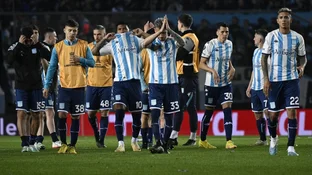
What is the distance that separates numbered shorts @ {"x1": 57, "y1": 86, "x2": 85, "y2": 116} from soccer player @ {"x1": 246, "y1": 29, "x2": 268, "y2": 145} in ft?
14.2

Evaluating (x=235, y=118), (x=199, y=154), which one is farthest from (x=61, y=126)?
(x=235, y=118)

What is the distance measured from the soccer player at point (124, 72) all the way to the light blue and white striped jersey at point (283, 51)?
2.41 m

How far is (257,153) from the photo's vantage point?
14508mm

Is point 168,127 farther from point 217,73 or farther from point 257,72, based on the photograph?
point 257,72

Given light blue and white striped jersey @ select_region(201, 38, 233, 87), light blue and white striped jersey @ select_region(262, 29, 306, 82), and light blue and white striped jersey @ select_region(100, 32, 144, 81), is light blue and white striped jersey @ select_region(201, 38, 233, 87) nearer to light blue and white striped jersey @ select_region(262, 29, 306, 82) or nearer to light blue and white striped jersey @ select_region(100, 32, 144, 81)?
light blue and white striped jersey @ select_region(100, 32, 144, 81)

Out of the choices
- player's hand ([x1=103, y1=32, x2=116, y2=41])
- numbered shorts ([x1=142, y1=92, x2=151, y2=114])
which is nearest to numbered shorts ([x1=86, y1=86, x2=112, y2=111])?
numbered shorts ([x1=142, y1=92, x2=151, y2=114])

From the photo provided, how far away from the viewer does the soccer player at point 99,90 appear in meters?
17.0

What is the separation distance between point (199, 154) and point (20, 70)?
3926 mm

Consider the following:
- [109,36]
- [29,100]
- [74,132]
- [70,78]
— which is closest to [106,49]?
[109,36]

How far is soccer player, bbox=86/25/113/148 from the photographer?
17.0 m

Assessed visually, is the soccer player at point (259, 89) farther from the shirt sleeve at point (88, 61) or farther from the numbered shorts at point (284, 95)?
the shirt sleeve at point (88, 61)

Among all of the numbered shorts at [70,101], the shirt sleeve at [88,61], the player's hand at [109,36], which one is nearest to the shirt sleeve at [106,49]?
the shirt sleeve at [88,61]

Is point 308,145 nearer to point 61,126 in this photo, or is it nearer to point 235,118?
point 61,126

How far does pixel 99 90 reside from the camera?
56.3 ft
